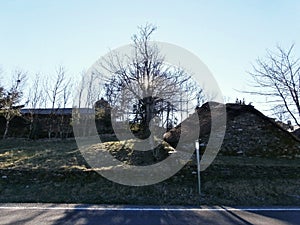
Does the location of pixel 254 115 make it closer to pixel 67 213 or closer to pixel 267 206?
pixel 267 206

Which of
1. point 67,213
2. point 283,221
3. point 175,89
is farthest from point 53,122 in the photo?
point 283,221

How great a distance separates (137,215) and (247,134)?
27.2ft

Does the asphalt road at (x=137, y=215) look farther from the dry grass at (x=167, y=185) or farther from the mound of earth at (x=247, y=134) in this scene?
the mound of earth at (x=247, y=134)

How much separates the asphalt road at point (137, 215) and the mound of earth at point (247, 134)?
17.9 ft

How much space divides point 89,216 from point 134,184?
2.69 m

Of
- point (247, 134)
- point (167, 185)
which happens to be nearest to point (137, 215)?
point (167, 185)

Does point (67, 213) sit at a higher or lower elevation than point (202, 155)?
lower

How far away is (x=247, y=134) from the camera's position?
12.3 m

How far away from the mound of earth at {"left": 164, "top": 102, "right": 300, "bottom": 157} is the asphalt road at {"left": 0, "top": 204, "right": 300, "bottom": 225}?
17.9 feet

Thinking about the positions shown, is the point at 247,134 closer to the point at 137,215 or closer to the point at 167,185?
the point at 167,185

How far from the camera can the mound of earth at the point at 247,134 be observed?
37.4 ft

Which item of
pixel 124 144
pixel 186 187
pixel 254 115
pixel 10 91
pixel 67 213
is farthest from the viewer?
pixel 10 91

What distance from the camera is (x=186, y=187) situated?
25.8 feet

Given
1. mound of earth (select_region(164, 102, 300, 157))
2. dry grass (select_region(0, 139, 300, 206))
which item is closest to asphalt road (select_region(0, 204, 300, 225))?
dry grass (select_region(0, 139, 300, 206))
